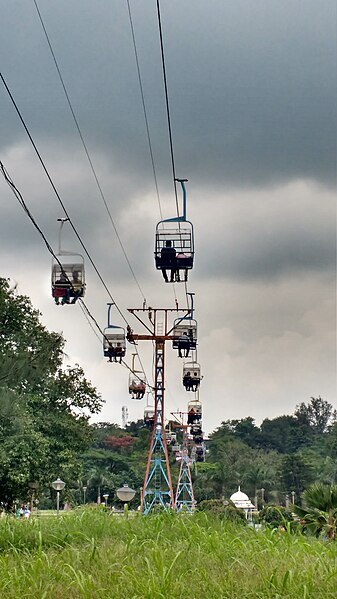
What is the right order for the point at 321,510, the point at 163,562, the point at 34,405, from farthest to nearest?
1. the point at 34,405
2. the point at 321,510
3. the point at 163,562

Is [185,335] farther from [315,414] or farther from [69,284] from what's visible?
[315,414]

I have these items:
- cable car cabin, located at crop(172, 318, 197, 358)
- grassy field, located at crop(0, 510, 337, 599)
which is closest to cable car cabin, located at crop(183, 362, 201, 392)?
cable car cabin, located at crop(172, 318, 197, 358)

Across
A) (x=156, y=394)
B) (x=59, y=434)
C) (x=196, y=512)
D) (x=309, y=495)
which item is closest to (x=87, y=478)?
(x=59, y=434)

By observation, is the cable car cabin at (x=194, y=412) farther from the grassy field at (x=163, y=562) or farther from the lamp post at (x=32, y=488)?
the grassy field at (x=163, y=562)

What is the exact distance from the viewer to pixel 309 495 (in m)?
21.2

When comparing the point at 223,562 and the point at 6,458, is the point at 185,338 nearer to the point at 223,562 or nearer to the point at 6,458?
the point at 6,458

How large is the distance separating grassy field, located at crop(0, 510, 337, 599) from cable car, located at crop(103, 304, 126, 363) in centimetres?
1775

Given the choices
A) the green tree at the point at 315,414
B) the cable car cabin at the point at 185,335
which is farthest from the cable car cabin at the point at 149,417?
the green tree at the point at 315,414

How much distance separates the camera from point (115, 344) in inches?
1259

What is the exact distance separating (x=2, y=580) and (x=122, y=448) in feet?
347

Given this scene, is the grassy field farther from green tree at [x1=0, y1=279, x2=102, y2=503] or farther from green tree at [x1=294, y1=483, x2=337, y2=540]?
green tree at [x1=0, y1=279, x2=102, y2=503]

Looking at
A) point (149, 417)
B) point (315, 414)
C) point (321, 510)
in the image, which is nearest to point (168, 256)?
point (321, 510)

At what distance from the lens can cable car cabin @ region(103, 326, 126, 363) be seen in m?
31.7

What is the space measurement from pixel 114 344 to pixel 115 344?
34 mm
